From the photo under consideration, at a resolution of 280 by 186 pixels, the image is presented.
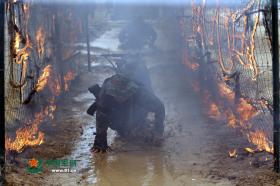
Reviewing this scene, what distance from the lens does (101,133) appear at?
28.6 feet

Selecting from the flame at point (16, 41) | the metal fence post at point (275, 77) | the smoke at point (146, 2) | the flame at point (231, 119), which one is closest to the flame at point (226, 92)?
the flame at point (231, 119)

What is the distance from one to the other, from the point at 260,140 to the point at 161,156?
187 cm

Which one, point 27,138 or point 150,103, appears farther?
point 150,103

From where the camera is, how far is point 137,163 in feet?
26.5

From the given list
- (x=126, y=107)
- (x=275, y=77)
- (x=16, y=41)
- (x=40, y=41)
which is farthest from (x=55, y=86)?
(x=275, y=77)

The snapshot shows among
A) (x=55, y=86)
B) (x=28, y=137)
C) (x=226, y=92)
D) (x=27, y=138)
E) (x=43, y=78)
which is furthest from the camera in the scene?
(x=55, y=86)

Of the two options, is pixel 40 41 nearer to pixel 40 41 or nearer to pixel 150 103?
pixel 40 41

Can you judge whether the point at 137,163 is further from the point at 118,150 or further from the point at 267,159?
the point at 267,159

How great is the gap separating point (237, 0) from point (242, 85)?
2.00 m

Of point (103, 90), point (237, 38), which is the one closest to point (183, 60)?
point (237, 38)

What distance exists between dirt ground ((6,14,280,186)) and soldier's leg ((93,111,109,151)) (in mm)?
208

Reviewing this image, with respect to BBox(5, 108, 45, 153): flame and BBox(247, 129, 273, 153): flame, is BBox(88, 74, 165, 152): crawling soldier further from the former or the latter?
BBox(247, 129, 273, 153): flame

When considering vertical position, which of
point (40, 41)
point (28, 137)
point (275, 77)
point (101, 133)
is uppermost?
point (40, 41)

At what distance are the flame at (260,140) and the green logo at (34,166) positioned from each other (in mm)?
3837
